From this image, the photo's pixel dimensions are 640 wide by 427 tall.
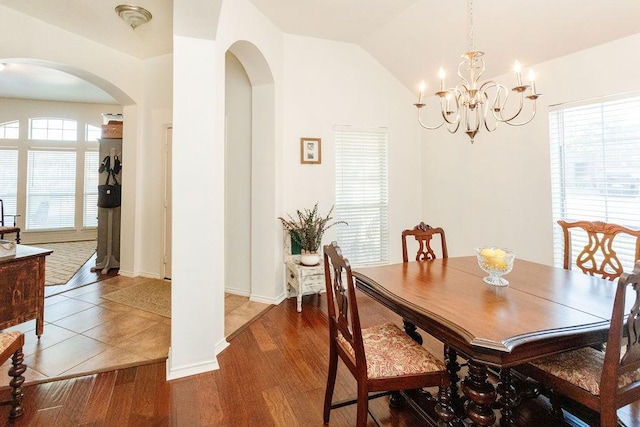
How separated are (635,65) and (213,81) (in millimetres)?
3300

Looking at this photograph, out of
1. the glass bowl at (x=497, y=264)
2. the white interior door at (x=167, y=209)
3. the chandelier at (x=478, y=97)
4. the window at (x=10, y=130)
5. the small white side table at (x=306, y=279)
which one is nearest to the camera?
the glass bowl at (x=497, y=264)

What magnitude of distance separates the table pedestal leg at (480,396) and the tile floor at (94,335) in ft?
7.07

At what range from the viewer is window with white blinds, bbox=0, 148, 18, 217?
264 inches

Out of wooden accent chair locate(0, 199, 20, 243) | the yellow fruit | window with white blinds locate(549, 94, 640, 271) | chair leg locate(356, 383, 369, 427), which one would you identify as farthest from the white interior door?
window with white blinds locate(549, 94, 640, 271)

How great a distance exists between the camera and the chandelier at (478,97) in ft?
6.23

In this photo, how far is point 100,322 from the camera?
9.89 feet

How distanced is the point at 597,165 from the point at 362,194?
236 cm

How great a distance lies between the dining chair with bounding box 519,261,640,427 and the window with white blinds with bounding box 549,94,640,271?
1.77m

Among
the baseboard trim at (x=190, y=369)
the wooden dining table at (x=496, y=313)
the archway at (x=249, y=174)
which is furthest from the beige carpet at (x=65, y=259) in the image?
the wooden dining table at (x=496, y=313)

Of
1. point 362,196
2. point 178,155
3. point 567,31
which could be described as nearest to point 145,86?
point 178,155

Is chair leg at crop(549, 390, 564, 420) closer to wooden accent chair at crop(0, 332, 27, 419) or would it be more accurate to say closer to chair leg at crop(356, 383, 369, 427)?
chair leg at crop(356, 383, 369, 427)

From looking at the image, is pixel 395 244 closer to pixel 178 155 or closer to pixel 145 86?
pixel 178 155

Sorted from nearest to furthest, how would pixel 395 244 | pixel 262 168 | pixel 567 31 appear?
1. pixel 567 31
2. pixel 262 168
3. pixel 395 244

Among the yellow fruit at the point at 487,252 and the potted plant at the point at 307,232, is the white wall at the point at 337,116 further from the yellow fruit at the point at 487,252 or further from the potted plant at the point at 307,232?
the yellow fruit at the point at 487,252
